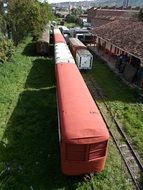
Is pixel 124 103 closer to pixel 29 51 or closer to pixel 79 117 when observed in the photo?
pixel 79 117

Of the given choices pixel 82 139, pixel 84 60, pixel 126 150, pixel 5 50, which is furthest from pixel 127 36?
pixel 82 139

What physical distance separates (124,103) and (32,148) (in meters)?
7.90

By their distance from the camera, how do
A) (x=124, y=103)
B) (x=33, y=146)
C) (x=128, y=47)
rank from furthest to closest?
(x=128, y=47)
(x=124, y=103)
(x=33, y=146)

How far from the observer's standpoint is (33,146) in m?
12.4

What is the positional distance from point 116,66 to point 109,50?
6.00m

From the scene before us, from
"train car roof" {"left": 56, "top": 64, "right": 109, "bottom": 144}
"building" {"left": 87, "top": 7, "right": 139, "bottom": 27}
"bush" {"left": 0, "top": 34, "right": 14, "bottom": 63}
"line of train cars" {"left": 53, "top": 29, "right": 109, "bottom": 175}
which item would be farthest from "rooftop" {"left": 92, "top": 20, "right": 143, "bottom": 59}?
"building" {"left": 87, "top": 7, "right": 139, "bottom": 27}

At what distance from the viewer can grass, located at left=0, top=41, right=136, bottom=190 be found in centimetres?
1015

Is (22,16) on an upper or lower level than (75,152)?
upper

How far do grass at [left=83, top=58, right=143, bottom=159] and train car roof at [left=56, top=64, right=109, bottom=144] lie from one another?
11.5ft

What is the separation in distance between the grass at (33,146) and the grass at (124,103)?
1.82 meters

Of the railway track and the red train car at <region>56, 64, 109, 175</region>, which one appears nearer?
the red train car at <region>56, 64, 109, 175</region>

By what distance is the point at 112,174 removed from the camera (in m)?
10.9

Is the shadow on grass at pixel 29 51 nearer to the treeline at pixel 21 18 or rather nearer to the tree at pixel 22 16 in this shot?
the treeline at pixel 21 18

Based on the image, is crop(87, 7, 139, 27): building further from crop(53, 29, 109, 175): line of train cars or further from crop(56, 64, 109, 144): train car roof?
crop(53, 29, 109, 175): line of train cars
